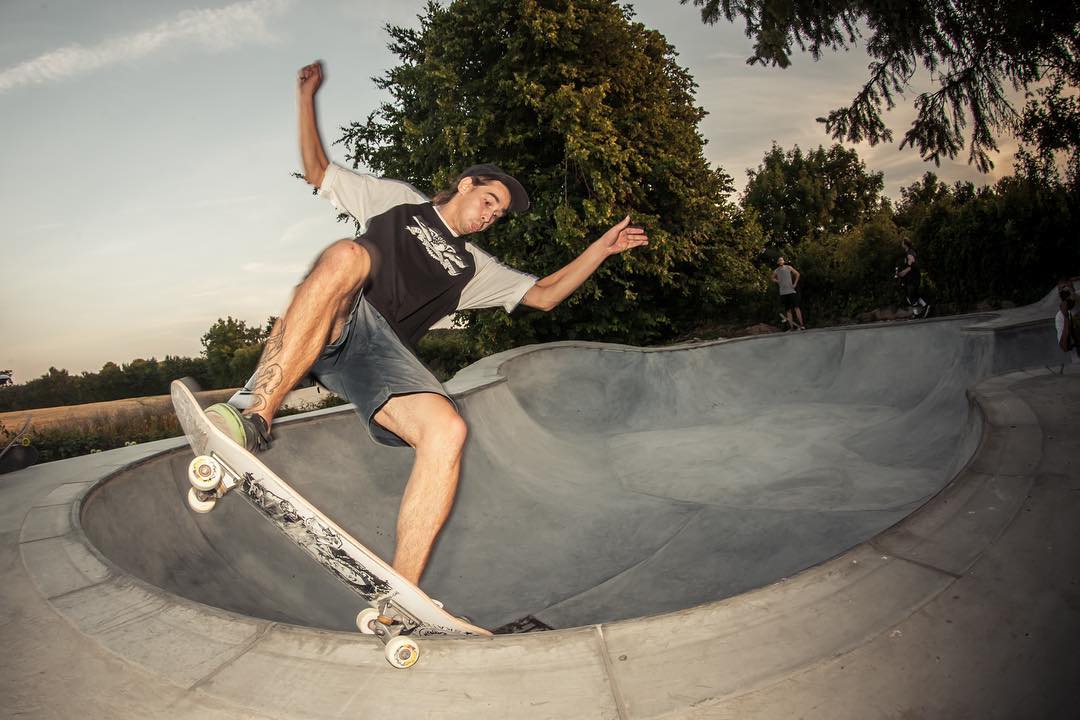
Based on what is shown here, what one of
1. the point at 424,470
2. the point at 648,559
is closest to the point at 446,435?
the point at 424,470

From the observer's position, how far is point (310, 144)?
102 inches

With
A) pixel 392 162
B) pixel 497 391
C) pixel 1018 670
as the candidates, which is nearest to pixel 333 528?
pixel 1018 670

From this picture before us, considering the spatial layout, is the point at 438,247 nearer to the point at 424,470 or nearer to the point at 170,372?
the point at 424,470

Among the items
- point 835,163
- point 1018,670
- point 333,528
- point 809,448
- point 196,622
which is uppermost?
point 835,163

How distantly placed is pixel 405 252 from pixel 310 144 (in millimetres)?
620

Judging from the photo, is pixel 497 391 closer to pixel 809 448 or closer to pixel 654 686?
pixel 809 448

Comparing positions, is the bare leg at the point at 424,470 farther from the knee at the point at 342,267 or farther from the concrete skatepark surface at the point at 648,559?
the knee at the point at 342,267

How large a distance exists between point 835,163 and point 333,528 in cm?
5077

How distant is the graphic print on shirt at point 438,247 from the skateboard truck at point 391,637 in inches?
60.7

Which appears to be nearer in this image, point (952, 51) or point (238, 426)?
point (238, 426)

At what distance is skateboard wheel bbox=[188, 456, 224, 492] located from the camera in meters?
1.92

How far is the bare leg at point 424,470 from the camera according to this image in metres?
2.07

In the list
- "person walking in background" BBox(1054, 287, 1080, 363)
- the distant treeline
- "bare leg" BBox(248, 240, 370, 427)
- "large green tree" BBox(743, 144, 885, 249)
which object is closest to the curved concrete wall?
"person walking in background" BBox(1054, 287, 1080, 363)

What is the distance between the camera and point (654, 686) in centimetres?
156
